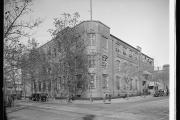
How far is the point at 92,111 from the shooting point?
111 inches

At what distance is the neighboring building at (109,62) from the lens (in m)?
2.89

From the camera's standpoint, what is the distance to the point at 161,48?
9.45ft

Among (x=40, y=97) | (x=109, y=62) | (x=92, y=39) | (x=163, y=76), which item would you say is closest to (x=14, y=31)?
(x=40, y=97)

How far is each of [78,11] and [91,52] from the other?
2.34 feet

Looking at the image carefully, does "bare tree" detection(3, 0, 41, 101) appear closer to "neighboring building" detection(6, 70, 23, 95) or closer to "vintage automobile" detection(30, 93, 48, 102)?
"neighboring building" detection(6, 70, 23, 95)

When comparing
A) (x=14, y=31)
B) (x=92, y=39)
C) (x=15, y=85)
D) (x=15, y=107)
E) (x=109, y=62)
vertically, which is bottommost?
(x=15, y=107)

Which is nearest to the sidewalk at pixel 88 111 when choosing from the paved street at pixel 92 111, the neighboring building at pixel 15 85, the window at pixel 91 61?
the paved street at pixel 92 111

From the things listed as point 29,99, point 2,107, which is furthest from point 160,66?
point 2,107

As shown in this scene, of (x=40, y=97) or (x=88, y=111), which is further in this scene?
(x=40, y=97)

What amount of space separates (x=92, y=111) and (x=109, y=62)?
2.83 ft

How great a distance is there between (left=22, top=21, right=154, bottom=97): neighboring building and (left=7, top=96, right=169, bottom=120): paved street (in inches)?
8.2

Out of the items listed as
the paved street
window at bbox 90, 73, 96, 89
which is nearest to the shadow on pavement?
the paved street

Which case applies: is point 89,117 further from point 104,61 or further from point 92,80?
point 104,61

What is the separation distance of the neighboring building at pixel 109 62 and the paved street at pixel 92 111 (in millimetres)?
207
